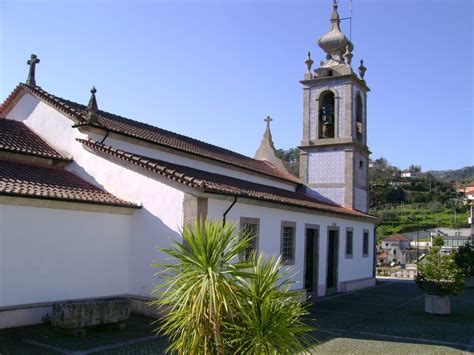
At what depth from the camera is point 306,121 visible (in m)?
25.4

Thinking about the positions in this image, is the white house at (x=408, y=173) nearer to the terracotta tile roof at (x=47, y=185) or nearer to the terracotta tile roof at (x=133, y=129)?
the terracotta tile roof at (x=133, y=129)

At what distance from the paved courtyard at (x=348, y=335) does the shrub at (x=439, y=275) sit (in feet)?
2.71

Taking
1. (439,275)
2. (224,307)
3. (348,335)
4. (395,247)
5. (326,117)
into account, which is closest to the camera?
(224,307)

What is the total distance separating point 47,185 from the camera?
39.0 feet

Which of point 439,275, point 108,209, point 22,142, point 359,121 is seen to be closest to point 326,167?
point 359,121

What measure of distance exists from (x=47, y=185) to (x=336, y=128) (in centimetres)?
1626

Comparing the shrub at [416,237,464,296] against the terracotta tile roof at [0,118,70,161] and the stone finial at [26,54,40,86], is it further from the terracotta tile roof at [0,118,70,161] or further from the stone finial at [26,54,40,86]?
the stone finial at [26,54,40,86]

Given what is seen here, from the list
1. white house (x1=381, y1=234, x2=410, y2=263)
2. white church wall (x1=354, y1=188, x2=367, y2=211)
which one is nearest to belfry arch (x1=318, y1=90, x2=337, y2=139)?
white church wall (x1=354, y1=188, x2=367, y2=211)

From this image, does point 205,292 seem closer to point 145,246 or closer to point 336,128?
point 145,246

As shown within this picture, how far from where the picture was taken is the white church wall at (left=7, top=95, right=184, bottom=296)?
1247 cm

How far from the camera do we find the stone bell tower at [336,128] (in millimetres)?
24141

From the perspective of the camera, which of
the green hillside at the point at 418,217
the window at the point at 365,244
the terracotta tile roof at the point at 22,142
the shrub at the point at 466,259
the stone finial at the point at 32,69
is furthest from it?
the green hillside at the point at 418,217

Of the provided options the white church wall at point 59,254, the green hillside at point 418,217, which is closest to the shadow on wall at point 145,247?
the white church wall at point 59,254

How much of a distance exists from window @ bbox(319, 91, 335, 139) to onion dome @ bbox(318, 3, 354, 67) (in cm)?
175
